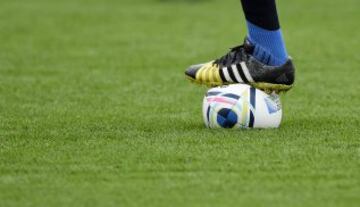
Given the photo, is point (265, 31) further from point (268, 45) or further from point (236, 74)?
point (236, 74)

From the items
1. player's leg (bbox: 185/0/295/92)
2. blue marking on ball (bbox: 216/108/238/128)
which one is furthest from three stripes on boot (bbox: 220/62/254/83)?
blue marking on ball (bbox: 216/108/238/128)

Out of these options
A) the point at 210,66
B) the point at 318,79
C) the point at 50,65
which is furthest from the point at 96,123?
the point at 50,65

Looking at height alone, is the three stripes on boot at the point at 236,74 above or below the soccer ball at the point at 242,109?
above

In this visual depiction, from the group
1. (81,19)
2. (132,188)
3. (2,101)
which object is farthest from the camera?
(81,19)

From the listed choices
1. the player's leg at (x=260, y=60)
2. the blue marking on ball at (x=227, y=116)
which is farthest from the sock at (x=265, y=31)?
the blue marking on ball at (x=227, y=116)

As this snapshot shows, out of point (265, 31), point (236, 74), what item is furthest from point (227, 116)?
point (265, 31)

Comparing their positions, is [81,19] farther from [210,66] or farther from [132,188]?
[132,188]

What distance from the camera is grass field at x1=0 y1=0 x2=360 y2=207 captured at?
3.73 metres

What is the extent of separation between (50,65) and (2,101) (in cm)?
191

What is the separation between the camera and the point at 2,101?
241 inches

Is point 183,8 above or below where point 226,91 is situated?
below

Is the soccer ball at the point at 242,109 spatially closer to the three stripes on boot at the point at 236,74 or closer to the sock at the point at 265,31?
the three stripes on boot at the point at 236,74

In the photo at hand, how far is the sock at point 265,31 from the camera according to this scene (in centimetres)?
499

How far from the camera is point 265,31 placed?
5.03 metres
